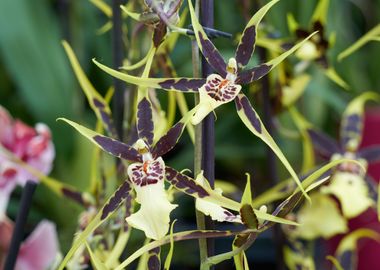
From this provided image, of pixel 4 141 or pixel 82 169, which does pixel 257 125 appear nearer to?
pixel 4 141

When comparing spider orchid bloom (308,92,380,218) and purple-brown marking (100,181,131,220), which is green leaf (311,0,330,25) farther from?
purple-brown marking (100,181,131,220)

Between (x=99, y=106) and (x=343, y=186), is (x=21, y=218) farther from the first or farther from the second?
(x=343, y=186)

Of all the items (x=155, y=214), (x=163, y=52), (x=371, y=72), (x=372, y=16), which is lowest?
(x=155, y=214)

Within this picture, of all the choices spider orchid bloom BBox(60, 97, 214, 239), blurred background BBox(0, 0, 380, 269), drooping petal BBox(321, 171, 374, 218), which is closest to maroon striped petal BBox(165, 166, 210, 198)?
spider orchid bloom BBox(60, 97, 214, 239)

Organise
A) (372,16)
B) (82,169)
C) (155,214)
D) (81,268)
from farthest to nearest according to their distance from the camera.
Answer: (372,16) < (82,169) < (81,268) < (155,214)

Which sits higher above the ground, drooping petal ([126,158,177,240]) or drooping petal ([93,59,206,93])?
drooping petal ([93,59,206,93])

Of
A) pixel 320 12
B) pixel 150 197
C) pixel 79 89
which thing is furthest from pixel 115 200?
pixel 79 89

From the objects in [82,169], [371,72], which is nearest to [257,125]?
[82,169]
